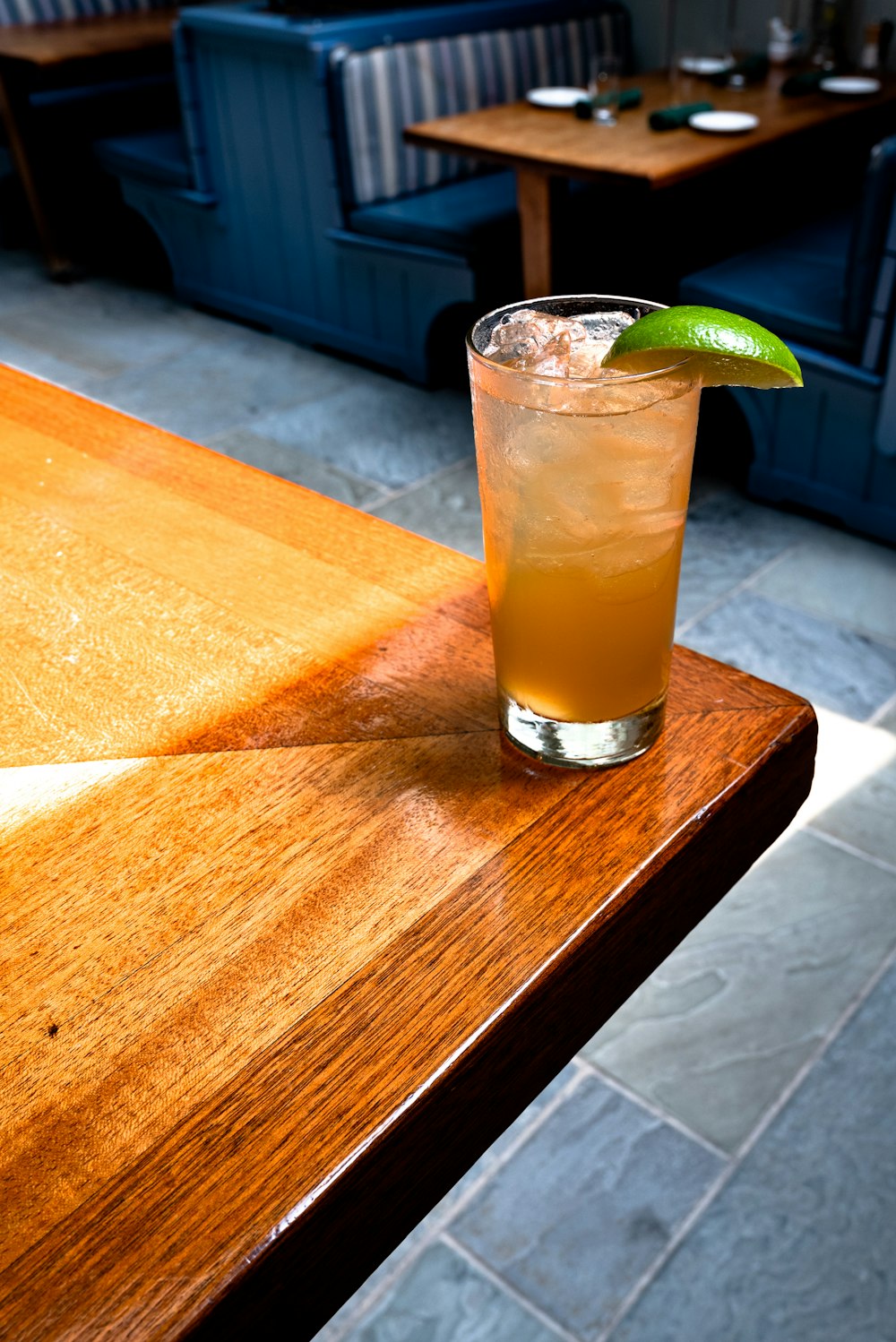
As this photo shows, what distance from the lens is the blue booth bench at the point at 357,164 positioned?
11.1 feet

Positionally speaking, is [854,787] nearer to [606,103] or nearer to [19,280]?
[606,103]

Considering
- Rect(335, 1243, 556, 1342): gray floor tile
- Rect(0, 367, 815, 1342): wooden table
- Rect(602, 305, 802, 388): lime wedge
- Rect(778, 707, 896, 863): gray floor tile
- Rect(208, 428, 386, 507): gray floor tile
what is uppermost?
Rect(602, 305, 802, 388): lime wedge

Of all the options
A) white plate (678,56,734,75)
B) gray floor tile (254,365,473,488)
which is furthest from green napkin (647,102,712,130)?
gray floor tile (254,365,473,488)

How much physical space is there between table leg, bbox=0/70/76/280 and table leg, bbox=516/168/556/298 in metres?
2.34

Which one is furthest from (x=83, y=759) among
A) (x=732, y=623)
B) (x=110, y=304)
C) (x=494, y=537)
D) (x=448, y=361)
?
(x=110, y=304)

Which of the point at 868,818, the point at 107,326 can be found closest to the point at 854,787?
the point at 868,818

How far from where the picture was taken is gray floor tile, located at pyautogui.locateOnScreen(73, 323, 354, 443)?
11.4 ft

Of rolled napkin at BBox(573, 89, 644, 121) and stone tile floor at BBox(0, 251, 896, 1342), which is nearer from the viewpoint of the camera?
stone tile floor at BBox(0, 251, 896, 1342)

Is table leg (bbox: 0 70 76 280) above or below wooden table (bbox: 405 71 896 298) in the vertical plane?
below

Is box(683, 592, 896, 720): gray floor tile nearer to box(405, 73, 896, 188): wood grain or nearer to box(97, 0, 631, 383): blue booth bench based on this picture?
box(405, 73, 896, 188): wood grain

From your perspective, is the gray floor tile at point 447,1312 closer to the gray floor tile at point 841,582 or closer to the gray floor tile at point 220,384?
the gray floor tile at point 841,582

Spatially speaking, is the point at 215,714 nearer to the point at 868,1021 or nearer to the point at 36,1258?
the point at 36,1258

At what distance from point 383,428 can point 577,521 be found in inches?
113

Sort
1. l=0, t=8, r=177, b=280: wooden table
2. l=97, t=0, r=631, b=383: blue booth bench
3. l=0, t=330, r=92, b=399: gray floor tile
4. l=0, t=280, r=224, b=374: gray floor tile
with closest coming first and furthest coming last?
l=97, t=0, r=631, b=383: blue booth bench
l=0, t=330, r=92, b=399: gray floor tile
l=0, t=280, r=224, b=374: gray floor tile
l=0, t=8, r=177, b=280: wooden table
